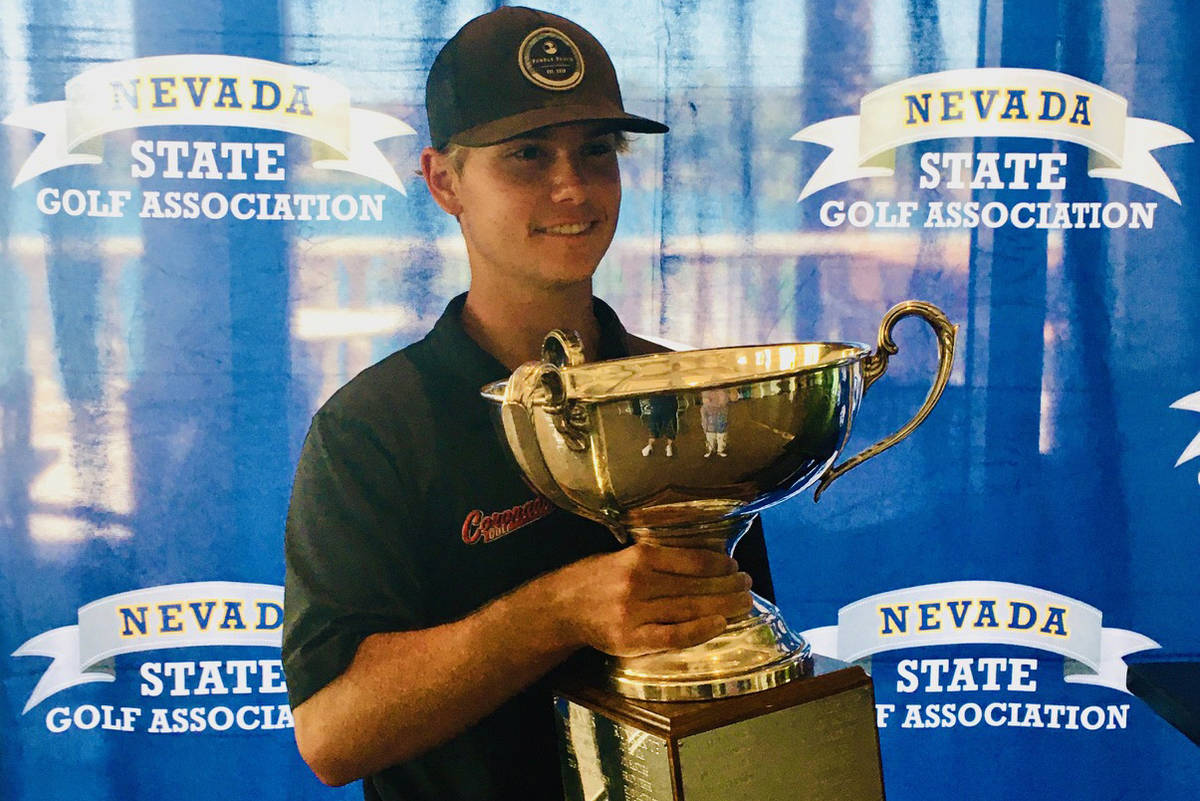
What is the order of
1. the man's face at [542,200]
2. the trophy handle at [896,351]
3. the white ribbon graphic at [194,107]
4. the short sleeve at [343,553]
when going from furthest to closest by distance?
1. the white ribbon graphic at [194,107]
2. the man's face at [542,200]
3. the short sleeve at [343,553]
4. the trophy handle at [896,351]

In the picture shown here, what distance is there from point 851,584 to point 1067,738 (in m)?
0.52

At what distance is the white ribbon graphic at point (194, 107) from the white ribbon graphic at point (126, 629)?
78 centimetres

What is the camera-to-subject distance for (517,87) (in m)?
1.37

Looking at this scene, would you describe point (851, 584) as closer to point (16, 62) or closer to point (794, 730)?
point (794, 730)

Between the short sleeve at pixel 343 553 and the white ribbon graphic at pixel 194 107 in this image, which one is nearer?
the short sleeve at pixel 343 553

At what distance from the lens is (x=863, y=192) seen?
6.09 feet

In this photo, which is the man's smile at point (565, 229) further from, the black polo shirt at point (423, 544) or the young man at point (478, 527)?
the black polo shirt at point (423, 544)

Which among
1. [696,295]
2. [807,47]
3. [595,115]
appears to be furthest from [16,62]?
[807,47]

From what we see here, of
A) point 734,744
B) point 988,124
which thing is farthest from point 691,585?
point 988,124

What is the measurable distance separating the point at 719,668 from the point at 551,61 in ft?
2.92

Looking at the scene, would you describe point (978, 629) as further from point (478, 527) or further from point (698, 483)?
point (698, 483)

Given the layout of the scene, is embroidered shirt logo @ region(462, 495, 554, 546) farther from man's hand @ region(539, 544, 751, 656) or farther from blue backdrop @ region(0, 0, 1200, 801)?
blue backdrop @ region(0, 0, 1200, 801)

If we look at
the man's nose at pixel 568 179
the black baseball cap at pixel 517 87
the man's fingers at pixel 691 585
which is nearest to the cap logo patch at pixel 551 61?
the black baseball cap at pixel 517 87

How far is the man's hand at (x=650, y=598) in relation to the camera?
90 centimetres
